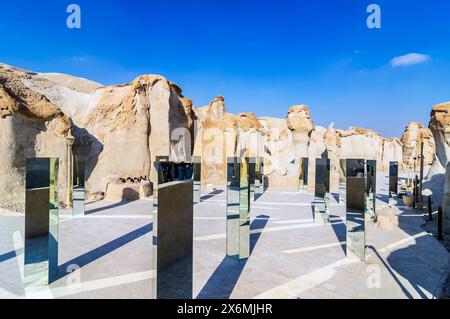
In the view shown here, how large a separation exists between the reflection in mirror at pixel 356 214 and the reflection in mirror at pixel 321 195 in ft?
8.14

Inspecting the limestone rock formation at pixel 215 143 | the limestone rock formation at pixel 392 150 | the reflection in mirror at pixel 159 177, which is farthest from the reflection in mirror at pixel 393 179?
the limestone rock formation at pixel 392 150

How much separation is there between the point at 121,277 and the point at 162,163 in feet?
8.26

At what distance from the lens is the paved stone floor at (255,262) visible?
371 centimetres

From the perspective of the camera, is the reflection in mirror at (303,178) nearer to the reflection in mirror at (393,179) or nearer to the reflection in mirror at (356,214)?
the reflection in mirror at (393,179)

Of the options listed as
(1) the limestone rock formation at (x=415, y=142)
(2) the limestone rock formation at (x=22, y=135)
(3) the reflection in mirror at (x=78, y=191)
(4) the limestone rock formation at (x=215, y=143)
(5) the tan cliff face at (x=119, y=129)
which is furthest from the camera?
(1) the limestone rock formation at (x=415, y=142)

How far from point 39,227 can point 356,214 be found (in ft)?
18.7

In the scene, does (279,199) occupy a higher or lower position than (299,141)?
lower

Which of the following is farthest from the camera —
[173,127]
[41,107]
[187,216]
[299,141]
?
[299,141]

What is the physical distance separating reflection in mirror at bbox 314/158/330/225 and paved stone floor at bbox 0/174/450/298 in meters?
0.38

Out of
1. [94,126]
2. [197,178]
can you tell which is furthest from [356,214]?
[94,126]

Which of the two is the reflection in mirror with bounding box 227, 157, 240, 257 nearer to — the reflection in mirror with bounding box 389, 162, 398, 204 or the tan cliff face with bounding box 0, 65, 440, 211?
the tan cliff face with bounding box 0, 65, 440, 211

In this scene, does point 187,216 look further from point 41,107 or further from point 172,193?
point 41,107

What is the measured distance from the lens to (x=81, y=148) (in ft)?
43.4
